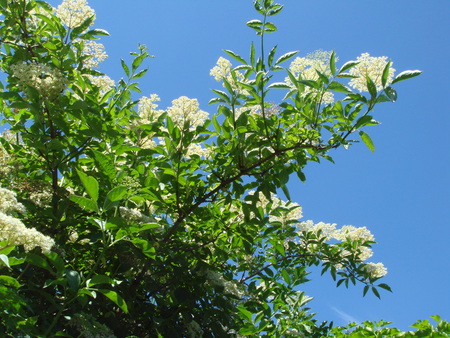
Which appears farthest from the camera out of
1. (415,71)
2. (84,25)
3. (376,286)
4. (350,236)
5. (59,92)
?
(350,236)

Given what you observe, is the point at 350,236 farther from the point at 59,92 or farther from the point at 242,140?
the point at 59,92

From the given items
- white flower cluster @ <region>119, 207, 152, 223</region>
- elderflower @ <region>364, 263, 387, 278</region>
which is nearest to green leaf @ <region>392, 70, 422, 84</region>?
white flower cluster @ <region>119, 207, 152, 223</region>

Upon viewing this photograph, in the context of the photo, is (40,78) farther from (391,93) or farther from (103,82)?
(391,93)

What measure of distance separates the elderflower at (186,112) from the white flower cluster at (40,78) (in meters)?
0.74

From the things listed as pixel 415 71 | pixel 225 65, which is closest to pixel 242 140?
pixel 225 65

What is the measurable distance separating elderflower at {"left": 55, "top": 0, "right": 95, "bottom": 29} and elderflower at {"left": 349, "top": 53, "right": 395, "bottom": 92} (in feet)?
6.68

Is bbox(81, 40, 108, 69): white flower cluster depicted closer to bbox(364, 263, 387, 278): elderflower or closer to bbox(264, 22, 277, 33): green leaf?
bbox(264, 22, 277, 33): green leaf

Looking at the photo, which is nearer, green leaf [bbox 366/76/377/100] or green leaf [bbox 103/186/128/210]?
green leaf [bbox 103/186/128/210]

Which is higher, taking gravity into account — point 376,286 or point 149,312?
point 376,286

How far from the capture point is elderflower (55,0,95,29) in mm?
3609

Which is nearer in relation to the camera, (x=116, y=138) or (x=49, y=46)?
(x=116, y=138)

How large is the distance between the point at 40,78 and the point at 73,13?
3.01 ft

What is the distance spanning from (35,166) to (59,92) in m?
0.57

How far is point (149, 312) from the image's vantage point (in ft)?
10.2
